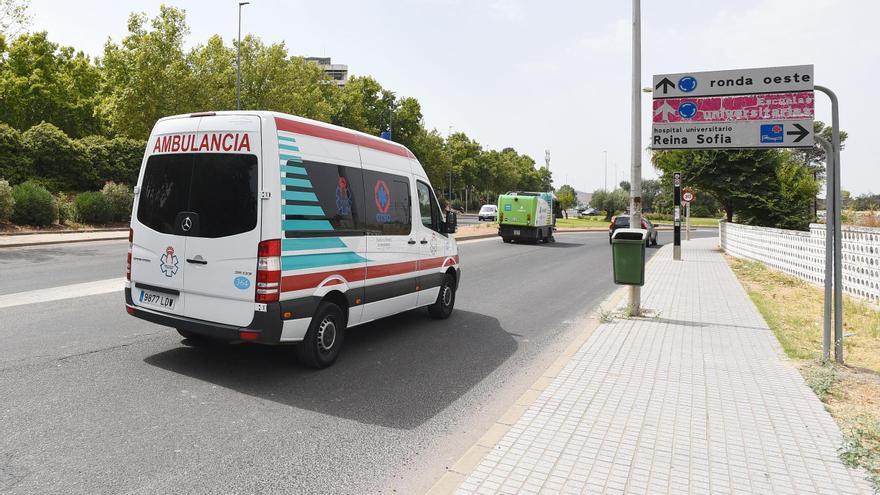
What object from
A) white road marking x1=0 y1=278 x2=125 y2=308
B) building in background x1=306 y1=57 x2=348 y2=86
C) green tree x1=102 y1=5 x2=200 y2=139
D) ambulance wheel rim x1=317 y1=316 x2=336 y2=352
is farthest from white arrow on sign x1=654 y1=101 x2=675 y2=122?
building in background x1=306 y1=57 x2=348 y2=86

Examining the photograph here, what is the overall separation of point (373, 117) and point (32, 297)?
176 feet

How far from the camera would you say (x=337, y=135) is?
601cm

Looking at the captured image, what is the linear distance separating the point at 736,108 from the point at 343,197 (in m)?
5.44

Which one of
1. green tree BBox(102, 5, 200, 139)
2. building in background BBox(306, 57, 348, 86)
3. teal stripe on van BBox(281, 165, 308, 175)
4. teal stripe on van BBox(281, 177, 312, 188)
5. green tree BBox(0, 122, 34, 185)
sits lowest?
teal stripe on van BBox(281, 177, 312, 188)

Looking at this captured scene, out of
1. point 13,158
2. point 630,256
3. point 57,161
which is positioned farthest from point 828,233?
point 57,161

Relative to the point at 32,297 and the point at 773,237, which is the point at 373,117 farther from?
the point at 32,297

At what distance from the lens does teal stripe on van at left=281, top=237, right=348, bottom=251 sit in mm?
5117

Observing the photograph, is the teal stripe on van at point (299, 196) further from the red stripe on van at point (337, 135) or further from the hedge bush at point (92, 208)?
the hedge bush at point (92, 208)

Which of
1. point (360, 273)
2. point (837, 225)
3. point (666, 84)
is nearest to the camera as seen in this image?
point (837, 225)

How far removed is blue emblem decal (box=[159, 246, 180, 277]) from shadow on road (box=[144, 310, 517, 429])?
2.99 ft

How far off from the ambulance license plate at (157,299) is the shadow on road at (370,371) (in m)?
0.57

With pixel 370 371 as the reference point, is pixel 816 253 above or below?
above

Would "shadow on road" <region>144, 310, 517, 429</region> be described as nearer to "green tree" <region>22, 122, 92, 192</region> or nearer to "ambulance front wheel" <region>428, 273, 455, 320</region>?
"ambulance front wheel" <region>428, 273, 455, 320</region>

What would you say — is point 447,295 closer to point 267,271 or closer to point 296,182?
point 296,182
